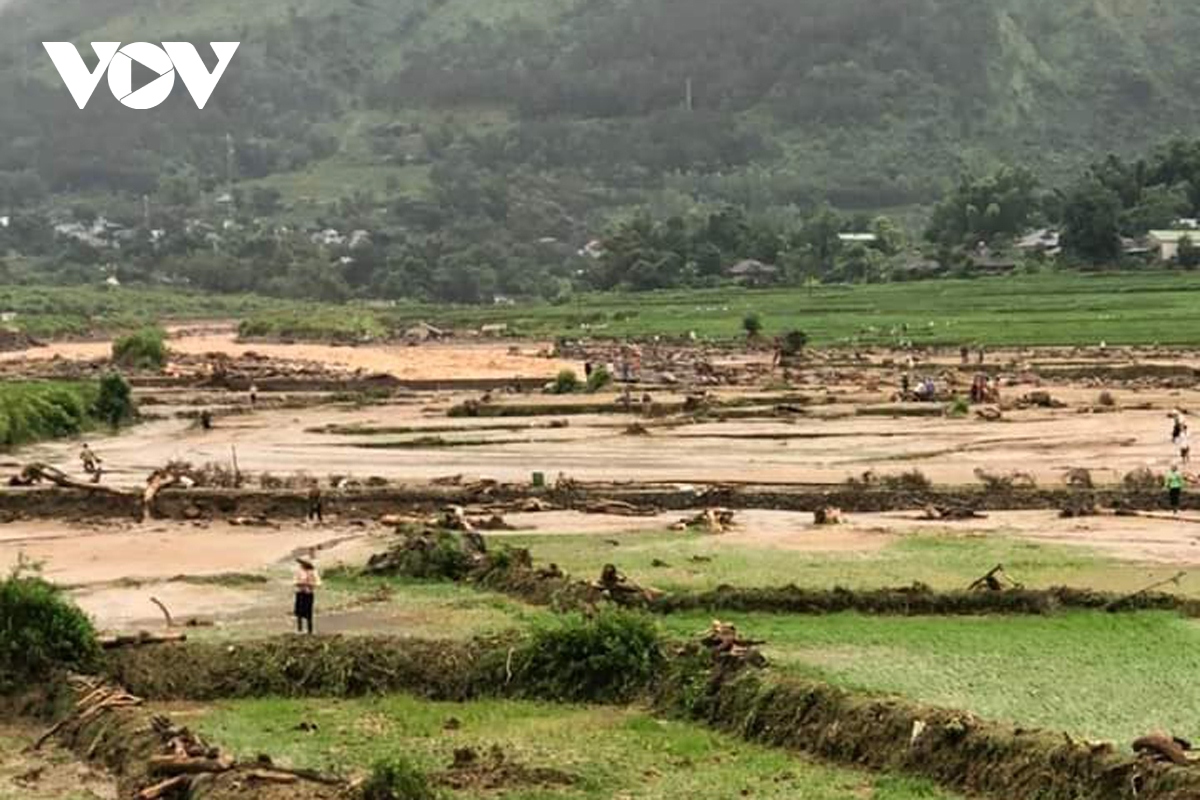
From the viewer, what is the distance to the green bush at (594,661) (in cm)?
2183

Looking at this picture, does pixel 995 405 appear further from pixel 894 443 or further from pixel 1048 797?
pixel 1048 797

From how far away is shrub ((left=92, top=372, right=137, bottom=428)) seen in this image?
192ft

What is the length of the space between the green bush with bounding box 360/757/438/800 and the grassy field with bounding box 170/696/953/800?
91 centimetres

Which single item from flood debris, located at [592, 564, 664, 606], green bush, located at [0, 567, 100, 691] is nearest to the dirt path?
green bush, located at [0, 567, 100, 691]

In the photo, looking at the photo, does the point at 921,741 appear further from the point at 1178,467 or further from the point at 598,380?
A: the point at 598,380

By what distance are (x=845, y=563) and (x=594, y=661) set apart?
8583 mm

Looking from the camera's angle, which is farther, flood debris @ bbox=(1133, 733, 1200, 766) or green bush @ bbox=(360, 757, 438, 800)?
green bush @ bbox=(360, 757, 438, 800)

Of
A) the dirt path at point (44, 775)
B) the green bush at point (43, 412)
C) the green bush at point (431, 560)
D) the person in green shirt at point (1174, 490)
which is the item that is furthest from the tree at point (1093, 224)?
the dirt path at point (44, 775)

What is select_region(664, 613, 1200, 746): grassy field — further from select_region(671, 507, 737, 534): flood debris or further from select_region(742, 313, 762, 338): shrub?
select_region(742, 313, 762, 338): shrub

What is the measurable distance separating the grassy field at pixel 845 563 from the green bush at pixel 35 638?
25.7ft

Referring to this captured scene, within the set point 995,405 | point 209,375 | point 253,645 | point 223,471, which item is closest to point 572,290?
point 209,375

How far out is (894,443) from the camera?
4934cm

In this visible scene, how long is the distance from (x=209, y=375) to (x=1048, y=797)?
209 feet

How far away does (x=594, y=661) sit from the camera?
21.9 metres
